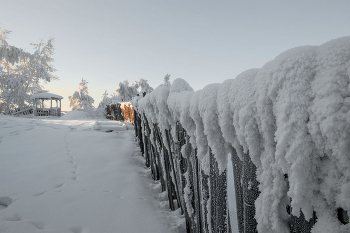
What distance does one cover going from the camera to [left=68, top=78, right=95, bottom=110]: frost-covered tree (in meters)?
30.3

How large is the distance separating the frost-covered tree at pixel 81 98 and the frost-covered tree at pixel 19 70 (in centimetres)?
516

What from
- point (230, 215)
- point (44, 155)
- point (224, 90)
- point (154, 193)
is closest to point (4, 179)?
point (44, 155)

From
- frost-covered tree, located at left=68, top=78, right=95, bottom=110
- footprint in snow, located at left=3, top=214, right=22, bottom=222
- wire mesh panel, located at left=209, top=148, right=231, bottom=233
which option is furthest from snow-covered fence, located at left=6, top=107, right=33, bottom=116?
wire mesh panel, located at left=209, top=148, right=231, bottom=233

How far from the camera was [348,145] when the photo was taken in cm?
51

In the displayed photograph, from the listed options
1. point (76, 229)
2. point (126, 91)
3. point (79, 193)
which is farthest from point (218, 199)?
Result: point (126, 91)

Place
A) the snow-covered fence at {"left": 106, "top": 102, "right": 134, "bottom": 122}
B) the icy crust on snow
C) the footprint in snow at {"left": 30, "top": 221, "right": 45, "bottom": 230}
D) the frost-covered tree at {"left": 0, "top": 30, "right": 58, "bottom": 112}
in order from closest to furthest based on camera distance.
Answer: the icy crust on snow, the footprint in snow at {"left": 30, "top": 221, "right": 45, "bottom": 230}, the snow-covered fence at {"left": 106, "top": 102, "right": 134, "bottom": 122}, the frost-covered tree at {"left": 0, "top": 30, "right": 58, "bottom": 112}

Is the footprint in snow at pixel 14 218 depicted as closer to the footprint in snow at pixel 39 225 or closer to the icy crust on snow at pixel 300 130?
the footprint in snow at pixel 39 225

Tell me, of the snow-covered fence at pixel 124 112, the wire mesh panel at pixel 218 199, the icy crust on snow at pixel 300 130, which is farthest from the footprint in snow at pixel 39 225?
the snow-covered fence at pixel 124 112

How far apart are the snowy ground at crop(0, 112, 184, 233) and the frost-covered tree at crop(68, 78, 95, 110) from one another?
2862cm

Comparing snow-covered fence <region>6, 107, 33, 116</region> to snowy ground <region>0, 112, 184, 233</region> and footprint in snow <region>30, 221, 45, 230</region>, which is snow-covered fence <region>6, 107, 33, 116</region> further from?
footprint in snow <region>30, 221, 45, 230</region>

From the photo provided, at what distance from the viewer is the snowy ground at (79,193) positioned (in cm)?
190

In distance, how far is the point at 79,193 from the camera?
8.06 feet

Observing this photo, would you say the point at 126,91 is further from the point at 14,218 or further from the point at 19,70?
the point at 14,218

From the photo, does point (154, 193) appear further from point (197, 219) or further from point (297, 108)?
point (297, 108)
